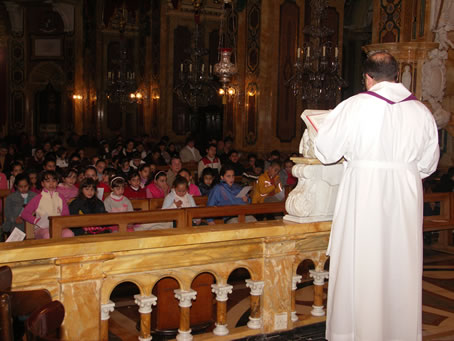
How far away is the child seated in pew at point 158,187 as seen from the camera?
8781 millimetres

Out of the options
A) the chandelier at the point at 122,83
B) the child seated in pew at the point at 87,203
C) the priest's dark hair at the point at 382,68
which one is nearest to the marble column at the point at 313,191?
the priest's dark hair at the point at 382,68

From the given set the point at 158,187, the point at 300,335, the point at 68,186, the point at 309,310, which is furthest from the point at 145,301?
the point at 68,186

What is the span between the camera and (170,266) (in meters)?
3.87

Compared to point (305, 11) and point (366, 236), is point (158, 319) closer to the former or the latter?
point (366, 236)

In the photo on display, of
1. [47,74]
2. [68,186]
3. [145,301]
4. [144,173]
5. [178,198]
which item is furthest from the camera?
[47,74]

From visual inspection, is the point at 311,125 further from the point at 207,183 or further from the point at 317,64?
the point at 317,64

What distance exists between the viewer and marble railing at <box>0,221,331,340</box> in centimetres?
344

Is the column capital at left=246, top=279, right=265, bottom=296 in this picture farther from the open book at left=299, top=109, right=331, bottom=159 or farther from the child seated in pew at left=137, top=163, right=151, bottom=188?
the child seated in pew at left=137, top=163, right=151, bottom=188

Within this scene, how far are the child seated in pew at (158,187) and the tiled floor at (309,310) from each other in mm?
2322

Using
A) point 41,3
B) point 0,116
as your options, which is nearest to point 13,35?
point 41,3

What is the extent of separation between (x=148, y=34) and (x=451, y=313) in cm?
1997

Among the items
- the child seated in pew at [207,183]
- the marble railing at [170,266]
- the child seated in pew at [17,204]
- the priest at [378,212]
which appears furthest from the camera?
the child seated in pew at [207,183]

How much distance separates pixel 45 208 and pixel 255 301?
4.12 m

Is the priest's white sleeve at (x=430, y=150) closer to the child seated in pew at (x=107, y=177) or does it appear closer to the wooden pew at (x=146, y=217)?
the wooden pew at (x=146, y=217)
